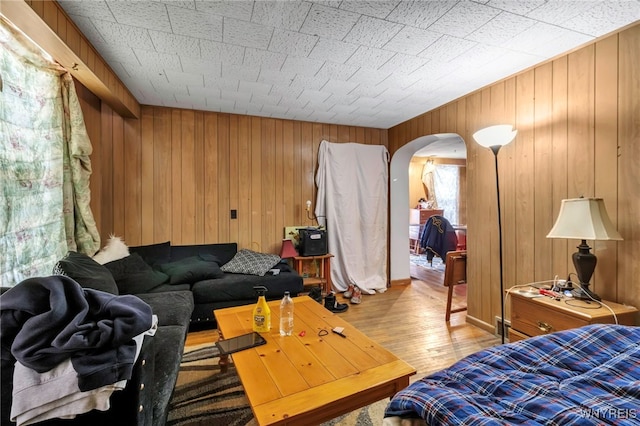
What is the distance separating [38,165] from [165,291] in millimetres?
1361

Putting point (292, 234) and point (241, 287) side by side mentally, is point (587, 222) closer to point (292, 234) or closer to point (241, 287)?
point (241, 287)

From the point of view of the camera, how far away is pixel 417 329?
2984 millimetres

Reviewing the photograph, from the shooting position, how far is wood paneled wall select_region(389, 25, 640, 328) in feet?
6.34

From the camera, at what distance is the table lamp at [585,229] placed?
1.83 m

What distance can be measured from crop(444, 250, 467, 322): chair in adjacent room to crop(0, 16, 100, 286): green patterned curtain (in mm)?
3406

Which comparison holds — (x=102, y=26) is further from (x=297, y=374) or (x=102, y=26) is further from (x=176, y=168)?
(x=297, y=374)

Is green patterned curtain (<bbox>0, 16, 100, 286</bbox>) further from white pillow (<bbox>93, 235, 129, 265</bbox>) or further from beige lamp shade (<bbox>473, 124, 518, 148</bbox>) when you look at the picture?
beige lamp shade (<bbox>473, 124, 518, 148</bbox>)

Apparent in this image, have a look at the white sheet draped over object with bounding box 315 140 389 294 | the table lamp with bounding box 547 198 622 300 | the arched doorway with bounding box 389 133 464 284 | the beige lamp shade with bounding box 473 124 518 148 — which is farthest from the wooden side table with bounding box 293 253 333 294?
the table lamp with bounding box 547 198 622 300

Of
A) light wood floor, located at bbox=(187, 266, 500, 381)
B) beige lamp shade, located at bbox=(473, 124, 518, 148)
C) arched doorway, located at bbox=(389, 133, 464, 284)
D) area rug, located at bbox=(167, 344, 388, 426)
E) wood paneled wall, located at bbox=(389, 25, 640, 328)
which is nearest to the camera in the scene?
area rug, located at bbox=(167, 344, 388, 426)

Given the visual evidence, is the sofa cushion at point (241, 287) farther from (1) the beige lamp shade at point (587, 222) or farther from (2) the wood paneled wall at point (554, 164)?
(1) the beige lamp shade at point (587, 222)

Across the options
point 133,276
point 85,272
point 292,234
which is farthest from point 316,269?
point 85,272

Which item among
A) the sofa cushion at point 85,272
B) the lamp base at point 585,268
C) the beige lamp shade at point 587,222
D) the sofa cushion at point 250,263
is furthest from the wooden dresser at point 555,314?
the sofa cushion at point 85,272

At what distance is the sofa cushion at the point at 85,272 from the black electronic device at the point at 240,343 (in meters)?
0.90

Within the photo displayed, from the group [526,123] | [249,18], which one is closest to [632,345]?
[526,123]
